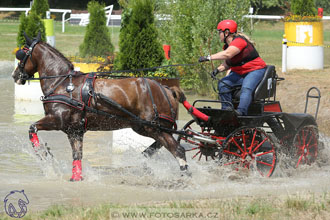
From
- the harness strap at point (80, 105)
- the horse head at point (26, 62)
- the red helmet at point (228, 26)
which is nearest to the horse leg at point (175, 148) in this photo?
the harness strap at point (80, 105)

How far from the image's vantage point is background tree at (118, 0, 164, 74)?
1302 centimetres

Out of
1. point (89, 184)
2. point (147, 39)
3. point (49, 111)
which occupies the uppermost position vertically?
point (147, 39)

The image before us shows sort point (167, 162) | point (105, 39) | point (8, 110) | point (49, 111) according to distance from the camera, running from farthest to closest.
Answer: point (105, 39) < point (8, 110) < point (167, 162) < point (49, 111)

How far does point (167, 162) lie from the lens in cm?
827

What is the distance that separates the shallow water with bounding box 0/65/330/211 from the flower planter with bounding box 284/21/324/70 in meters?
8.94

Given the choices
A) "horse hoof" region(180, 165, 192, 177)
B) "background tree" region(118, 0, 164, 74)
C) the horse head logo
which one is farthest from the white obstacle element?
"background tree" region(118, 0, 164, 74)

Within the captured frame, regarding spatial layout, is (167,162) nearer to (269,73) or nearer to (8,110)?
(269,73)

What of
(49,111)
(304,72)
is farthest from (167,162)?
(304,72)

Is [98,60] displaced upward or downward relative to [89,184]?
upward

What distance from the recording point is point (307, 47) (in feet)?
58.6

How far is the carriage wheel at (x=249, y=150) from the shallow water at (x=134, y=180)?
12 centimetres

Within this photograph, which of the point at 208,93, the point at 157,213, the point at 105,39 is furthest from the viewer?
the point at 105,39

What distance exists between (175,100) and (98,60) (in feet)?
25.1

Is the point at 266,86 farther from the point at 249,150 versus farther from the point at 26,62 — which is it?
the point at 26,62
